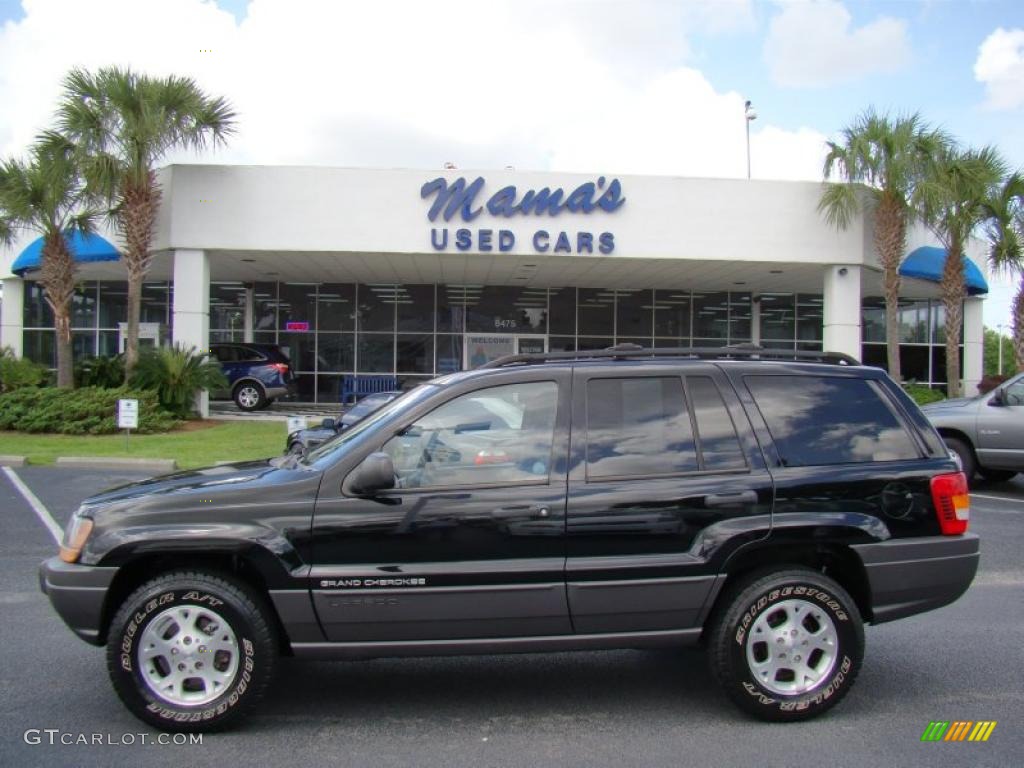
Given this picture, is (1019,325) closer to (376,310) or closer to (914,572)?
(376,310)

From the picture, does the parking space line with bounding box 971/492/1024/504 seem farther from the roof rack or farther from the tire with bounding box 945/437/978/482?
the roof rack

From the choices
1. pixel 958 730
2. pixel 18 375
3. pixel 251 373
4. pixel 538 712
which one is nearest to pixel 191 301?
pixel 251 373

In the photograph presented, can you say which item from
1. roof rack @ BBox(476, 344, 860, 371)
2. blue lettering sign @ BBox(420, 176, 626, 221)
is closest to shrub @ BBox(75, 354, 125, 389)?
blue lettering sign @ BBox(420, 176, 626, 221)

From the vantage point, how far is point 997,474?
12.0 meters

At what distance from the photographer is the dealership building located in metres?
17.9

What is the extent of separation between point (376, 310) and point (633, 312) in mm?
Result: 7786

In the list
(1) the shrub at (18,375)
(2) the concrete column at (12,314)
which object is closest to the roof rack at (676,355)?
(1) the shrub at (18,375)

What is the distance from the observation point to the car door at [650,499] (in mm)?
3773

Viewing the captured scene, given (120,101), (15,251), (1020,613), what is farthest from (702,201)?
(15,251)

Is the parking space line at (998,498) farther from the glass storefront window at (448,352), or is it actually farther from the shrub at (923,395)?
the glass storefront window at (448,352)

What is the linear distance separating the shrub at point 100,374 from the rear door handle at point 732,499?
56.1ft

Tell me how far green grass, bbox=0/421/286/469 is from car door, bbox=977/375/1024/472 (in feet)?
33.7

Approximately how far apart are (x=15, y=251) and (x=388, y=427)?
2260cm

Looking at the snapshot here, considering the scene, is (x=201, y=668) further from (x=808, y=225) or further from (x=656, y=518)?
Result: (x=808, y=225)
